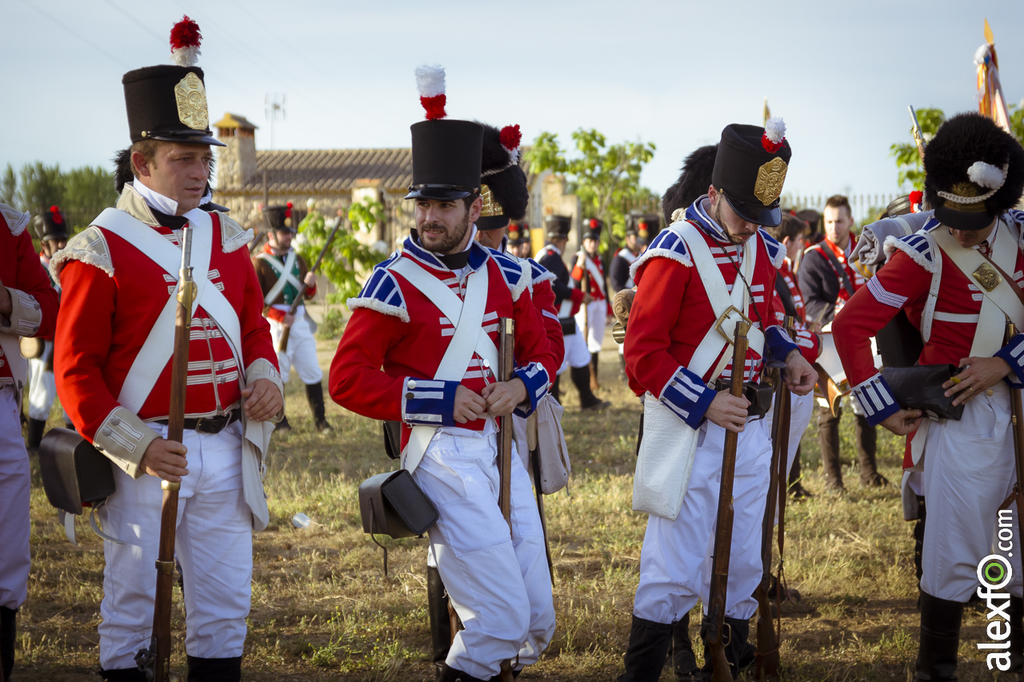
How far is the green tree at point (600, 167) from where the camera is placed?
20.6m

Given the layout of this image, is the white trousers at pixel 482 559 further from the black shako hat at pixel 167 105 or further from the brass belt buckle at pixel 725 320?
the black shako hat at pixel 167 105

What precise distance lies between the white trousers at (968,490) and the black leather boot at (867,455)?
10.6 ft

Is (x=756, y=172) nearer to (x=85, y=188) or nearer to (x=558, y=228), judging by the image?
(x=558, y=228)

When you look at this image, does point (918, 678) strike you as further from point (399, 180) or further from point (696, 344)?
point (399, 180)

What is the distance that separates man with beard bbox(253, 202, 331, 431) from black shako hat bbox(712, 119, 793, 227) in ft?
20.8

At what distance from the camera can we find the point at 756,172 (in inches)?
136

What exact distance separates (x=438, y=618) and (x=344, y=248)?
1438 cm

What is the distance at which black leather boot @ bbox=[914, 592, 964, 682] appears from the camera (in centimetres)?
359

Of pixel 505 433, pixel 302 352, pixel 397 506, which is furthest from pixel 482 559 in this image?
pixel 302 352

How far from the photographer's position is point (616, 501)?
6523 millimetres

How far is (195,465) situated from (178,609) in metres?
2.16

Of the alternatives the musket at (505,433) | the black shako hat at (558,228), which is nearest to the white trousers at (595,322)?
the black shako hat at (558,228)

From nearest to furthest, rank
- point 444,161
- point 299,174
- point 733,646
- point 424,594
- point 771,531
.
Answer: point 444,161, point 733,646, point 771,531, point 424,594, point 299,174

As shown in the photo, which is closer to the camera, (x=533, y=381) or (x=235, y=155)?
(x=533, y=381)
